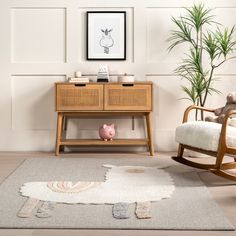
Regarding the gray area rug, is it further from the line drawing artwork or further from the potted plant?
the line drawing artwork

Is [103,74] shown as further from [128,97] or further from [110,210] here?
[110,210]

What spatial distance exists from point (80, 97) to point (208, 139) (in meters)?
1.59

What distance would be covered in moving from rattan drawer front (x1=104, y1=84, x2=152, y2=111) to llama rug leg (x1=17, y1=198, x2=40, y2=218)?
6.16 ft

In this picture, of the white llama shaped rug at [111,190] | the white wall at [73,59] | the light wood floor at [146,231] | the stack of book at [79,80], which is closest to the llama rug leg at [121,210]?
the white llama shaped rug at [111,190]

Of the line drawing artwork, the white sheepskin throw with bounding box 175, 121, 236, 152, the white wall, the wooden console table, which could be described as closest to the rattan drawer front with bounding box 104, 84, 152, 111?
the wooden console table

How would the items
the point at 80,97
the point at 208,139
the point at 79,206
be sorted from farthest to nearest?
the point at 80,97 < the point at 208,139 < the point at 79,206

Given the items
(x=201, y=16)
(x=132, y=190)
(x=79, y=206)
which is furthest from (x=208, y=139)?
(x=201, y=16)

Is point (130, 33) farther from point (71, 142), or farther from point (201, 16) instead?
point (71, 142)

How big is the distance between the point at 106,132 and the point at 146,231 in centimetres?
243

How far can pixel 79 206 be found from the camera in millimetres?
2615

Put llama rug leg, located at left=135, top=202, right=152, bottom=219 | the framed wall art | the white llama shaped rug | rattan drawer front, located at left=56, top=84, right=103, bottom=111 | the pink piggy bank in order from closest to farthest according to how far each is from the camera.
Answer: llama rug leg, located at left=135, top=202, right=152, bottom=219 < the white llama shaped rug < rattan drawer front, located at left=56, top=84, right=103, bottom=111 < the pink piggy bank < the framed wall art

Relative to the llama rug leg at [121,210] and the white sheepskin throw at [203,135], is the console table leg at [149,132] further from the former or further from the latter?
the llama rug leg at [121,210]

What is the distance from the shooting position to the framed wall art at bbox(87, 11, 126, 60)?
4789 mm

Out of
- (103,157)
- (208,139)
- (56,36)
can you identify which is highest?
(56,36)
